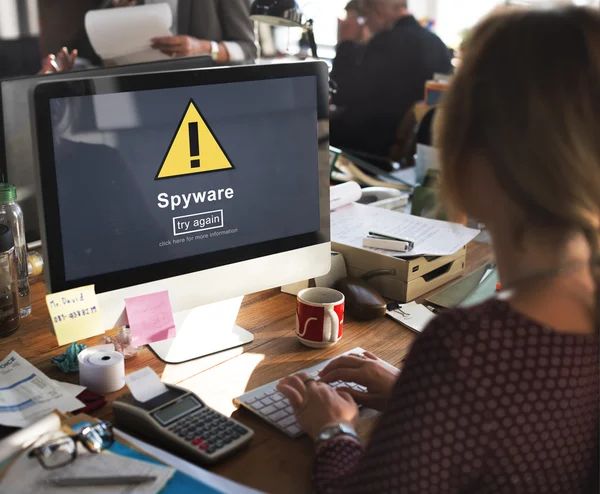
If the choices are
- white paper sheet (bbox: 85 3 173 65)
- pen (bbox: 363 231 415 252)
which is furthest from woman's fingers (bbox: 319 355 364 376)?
white paper sheet (bbox: 85 3 173 65)

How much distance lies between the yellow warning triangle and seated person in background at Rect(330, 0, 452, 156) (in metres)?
2.50

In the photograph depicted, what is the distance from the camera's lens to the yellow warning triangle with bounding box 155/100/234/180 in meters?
1.24

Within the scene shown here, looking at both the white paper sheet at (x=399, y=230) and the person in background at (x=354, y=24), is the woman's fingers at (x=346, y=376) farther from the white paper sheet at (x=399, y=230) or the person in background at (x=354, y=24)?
the person in background at (x=354, y=24)

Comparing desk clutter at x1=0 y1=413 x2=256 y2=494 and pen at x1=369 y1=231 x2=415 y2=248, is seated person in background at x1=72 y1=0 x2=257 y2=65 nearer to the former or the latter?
pen at x1=369 y1=231 x2=415 y2=248

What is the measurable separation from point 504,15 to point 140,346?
87cm

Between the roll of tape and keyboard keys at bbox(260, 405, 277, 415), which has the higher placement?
the roll of tape

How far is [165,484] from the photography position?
3.03 ft

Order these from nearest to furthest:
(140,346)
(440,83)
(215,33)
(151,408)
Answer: (151,408) → (140,346) → (440,83) → (215,33)

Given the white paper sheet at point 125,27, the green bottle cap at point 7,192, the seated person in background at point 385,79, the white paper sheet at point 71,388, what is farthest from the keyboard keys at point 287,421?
the seated person in background at point 385,79

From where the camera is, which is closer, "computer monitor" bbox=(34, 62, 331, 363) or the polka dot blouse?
the polka dot blouse

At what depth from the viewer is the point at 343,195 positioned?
1.87 m

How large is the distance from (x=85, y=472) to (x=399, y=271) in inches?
32.8

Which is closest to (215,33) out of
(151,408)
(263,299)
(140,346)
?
(263,299)

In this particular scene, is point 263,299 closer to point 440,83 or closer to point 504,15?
point 504,15
